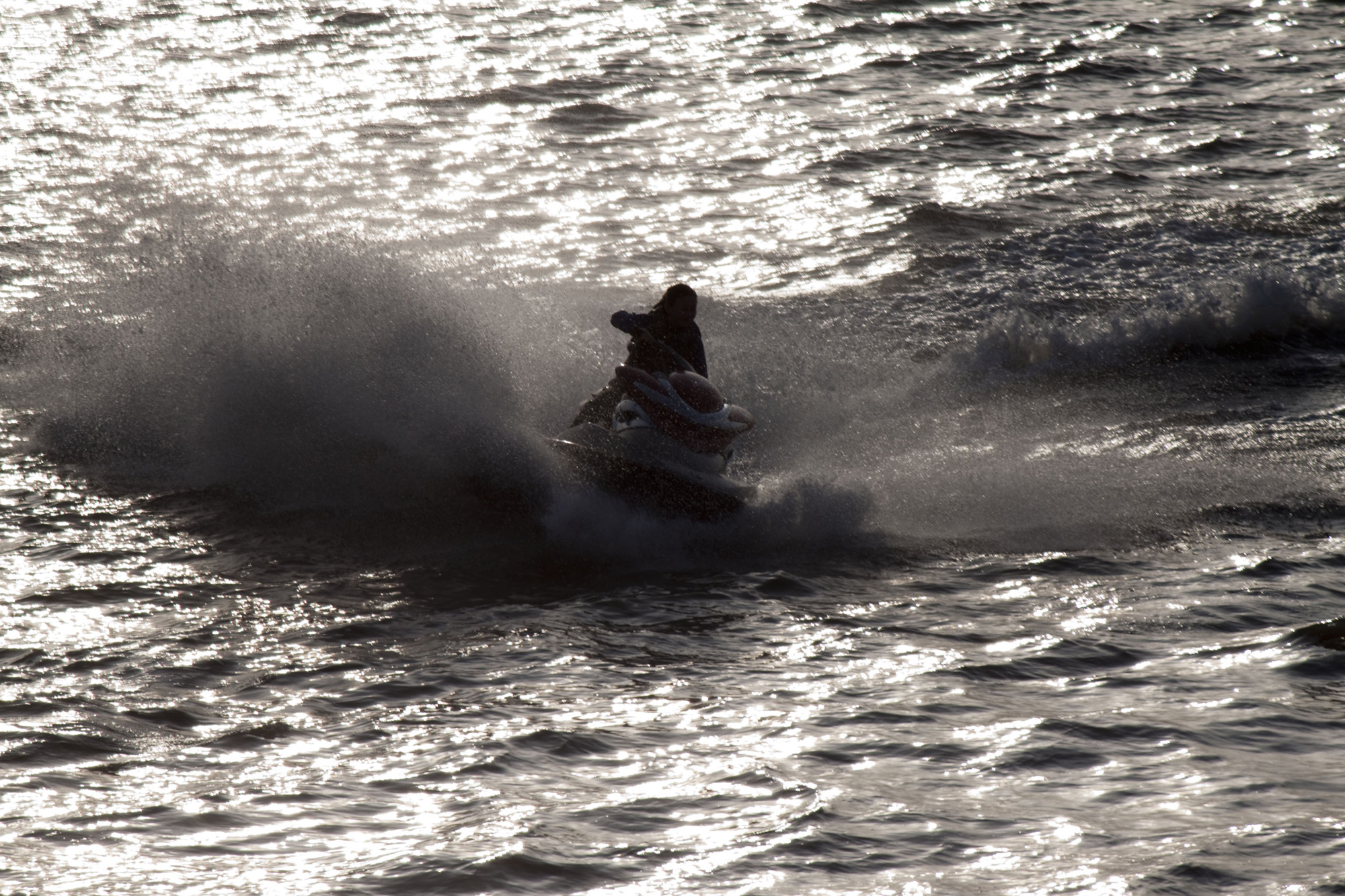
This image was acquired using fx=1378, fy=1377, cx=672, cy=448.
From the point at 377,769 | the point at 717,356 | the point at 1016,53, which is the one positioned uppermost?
the point at 1016,53

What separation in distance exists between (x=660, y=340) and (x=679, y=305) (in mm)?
249

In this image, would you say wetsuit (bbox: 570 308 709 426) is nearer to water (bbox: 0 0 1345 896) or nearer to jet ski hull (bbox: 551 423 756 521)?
jet ski hull (bbox: 551 423 756 521)

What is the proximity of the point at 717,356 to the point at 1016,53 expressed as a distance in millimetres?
11858

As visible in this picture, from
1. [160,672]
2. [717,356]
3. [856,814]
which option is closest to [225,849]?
[160,672]

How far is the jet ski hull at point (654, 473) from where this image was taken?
26.4 ft

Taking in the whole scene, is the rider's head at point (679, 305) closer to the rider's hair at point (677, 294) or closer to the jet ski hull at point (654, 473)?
the rider's hair at point (677, 294)

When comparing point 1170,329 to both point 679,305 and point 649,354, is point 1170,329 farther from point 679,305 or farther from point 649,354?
point 649,354

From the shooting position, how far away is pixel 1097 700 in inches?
249

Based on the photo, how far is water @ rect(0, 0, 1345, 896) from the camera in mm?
5266

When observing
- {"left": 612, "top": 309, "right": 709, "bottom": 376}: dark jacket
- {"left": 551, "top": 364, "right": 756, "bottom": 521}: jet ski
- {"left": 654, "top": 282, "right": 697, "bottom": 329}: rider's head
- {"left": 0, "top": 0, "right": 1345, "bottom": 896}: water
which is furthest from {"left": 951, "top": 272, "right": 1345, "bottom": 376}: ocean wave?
{"left": 551, "top": 364, "right": 756, "bottom": 521}: jet ski

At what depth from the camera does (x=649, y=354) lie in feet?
28.0

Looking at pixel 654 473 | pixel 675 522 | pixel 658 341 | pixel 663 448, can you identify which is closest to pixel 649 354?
pixel 658 341

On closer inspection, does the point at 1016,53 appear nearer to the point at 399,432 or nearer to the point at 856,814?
the point at 399,432

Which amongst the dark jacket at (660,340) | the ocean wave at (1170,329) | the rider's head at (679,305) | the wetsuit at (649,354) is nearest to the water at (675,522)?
the ocean wave at (1170,329)
